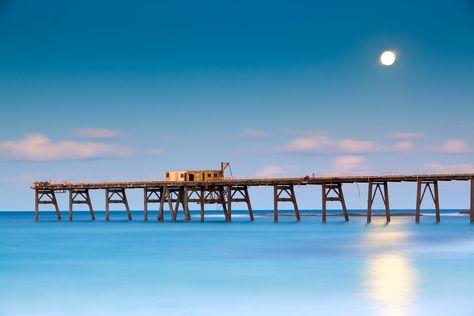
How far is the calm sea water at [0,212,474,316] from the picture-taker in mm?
24844

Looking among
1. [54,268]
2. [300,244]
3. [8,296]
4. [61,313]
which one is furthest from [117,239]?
[61,313]

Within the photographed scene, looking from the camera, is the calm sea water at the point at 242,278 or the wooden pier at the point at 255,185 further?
the wooden pier at the point at 255,185

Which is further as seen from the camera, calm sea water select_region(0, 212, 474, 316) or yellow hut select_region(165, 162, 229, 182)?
yellow hut select_region(165, 162, 229, 182)

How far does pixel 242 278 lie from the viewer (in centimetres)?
3103

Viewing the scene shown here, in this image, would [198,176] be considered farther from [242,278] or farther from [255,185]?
[242,278]

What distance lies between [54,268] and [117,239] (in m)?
19.6

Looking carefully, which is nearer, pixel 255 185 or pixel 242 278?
pixel 242 278

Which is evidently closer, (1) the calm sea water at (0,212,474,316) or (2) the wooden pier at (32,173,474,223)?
(1) the calm sea water at (0,212,474,316)

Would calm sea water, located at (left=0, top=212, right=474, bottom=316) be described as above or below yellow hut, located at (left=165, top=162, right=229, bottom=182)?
below

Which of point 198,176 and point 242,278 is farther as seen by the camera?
point 198,176

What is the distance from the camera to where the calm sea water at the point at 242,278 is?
81.5ft

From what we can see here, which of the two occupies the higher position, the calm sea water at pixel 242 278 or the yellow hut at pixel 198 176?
the yellow hut at pixel 198 176

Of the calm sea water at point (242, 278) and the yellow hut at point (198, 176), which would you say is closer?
the calm sea water at point (242, 278)

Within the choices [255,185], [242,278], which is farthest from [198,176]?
[242,278]
